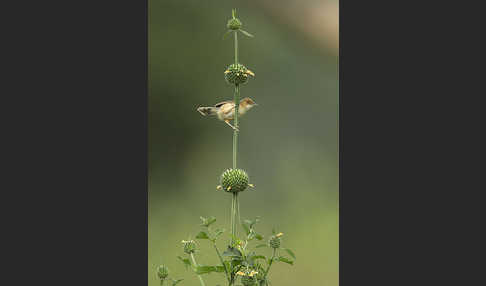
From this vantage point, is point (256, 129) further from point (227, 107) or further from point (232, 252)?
point (232, 252)

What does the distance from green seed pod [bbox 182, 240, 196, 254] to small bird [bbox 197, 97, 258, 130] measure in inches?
35.4

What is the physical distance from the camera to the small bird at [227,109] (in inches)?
163

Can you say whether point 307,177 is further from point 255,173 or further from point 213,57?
point 213,57

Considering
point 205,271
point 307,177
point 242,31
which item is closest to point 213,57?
point 242,31

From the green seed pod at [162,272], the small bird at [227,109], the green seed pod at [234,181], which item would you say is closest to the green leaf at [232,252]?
the green seed pod at [234,181]

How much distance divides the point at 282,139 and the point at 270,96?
37cm

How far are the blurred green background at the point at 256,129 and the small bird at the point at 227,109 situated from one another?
0.48 feet

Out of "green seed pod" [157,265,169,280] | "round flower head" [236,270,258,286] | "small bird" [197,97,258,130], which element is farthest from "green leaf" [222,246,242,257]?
"small bird" [197,97,258,130]

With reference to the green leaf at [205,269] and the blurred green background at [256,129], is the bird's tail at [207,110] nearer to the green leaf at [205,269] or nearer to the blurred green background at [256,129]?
the blurred green background at [256,129]

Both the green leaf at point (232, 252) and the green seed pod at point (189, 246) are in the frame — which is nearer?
the green leaf at point (232, 252)

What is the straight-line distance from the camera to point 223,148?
14.7ft

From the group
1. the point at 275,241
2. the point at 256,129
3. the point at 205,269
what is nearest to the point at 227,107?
the point at 256,129

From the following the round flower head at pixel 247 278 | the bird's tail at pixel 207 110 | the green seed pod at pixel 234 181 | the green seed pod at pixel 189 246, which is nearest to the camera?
the round flower head at pixel 247 278

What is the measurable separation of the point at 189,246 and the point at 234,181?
1.93 ft
